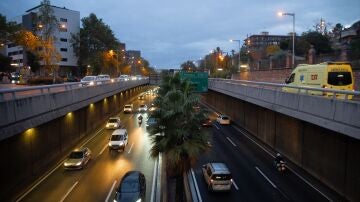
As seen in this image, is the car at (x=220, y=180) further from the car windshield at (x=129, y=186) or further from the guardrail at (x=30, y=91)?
the guardrail at (x=30, y=91)

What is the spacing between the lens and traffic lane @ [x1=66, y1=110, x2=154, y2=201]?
2297 centimetres

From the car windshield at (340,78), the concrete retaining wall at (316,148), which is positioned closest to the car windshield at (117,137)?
the concrete retaining wall at (316,148)

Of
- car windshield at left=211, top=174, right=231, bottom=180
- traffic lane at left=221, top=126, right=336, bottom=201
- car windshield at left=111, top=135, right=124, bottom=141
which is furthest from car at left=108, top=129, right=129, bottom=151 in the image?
car windshield at left=211, top=174, right=231, bottom=180

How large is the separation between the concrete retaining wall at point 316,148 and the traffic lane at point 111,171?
12075 mm

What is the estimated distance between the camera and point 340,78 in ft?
84.4

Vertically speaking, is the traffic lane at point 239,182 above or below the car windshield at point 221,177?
below

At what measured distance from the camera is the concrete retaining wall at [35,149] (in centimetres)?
2144

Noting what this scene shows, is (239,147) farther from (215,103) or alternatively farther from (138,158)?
(215,103)

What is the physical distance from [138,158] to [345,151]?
58.8ft

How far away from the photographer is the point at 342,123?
1822 cm

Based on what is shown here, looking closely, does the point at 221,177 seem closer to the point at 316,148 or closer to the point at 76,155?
the point at 316,148

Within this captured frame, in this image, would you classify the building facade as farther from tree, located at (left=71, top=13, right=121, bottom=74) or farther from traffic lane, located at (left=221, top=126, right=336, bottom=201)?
traffic lane, located at (left=221, top=126, right=336, bottom=201)

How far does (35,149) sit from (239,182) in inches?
604

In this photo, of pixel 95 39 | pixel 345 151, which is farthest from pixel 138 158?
pixel 95 39
